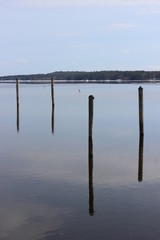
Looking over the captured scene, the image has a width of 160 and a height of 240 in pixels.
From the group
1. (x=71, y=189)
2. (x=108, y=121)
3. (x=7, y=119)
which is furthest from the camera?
(x=7, y=119)

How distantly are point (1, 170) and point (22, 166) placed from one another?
3.45 feet

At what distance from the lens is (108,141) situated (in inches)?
971

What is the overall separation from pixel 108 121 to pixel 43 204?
23.7 metres

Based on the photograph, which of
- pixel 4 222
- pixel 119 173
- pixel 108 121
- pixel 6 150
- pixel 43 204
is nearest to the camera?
pixel 4 222

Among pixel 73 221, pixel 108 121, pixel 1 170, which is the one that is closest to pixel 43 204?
pixel 73 221

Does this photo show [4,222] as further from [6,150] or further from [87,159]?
[6,150]

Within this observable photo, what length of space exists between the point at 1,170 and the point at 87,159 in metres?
4.05

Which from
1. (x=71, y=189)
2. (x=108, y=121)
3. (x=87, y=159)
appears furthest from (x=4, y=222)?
(x=108, y=121)

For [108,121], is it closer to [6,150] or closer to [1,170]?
[6,150]

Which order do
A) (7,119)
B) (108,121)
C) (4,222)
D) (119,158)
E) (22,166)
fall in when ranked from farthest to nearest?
(7,119) → (108,121) → (119,158) → (22,166) → (4,222)

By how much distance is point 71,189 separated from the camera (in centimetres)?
1423

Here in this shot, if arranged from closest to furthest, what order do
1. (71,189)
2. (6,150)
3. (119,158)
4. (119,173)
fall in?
(71,189)
(119,173)
(119,158)
(6,150)

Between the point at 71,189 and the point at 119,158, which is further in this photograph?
the point at 119,158

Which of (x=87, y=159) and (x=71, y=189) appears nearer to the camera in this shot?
(x=71, y=189)
